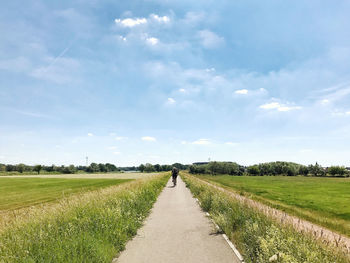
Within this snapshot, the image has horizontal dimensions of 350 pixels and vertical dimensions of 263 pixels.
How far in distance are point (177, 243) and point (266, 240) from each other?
3.08 m

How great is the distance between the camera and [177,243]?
7195mm

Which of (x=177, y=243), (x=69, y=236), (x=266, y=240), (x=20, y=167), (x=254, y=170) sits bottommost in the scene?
(x=20, y=167)

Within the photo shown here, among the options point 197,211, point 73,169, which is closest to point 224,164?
point 73,169

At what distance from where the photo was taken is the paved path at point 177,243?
593 cm

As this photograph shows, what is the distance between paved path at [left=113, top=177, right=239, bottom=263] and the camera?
5.93 metres

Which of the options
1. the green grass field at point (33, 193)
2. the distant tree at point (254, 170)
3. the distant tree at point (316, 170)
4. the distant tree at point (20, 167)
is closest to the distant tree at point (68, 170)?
the distant tree at point (20, 167)

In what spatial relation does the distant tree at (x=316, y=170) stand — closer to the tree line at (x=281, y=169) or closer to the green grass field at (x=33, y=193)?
the tree line at (x=281, y=169)

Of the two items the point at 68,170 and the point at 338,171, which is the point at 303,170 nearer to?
the point at 338,171

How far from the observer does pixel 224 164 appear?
157m

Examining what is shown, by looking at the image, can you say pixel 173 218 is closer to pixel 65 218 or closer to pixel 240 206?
pixel 240 206

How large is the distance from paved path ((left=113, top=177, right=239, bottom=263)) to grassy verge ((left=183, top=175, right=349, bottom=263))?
1.71 ft

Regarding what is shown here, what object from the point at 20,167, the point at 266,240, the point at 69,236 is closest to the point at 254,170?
the point at 266,240

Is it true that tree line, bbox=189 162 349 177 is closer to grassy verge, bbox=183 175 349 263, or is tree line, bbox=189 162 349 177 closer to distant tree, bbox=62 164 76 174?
distant tree, bbox=62 164 76 174

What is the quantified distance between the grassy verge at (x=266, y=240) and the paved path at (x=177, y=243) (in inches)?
20.5
